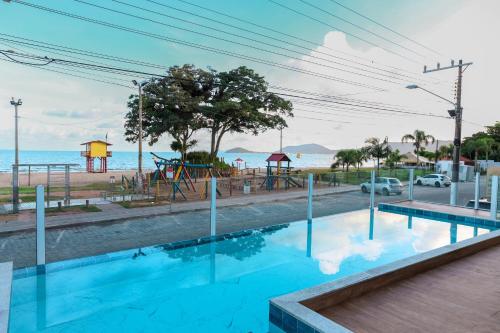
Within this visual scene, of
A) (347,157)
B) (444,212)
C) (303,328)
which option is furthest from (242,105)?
(303,328)

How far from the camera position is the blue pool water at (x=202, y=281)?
5859 millimetres

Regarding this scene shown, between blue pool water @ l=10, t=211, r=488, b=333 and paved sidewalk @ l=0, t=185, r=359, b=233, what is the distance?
5670 mm

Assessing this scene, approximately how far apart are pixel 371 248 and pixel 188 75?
28664mm

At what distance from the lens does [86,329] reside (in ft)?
18.2

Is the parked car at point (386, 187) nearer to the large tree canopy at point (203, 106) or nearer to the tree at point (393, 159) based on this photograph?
the large tree canopy at point (203, 106)

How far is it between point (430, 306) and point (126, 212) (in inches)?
531

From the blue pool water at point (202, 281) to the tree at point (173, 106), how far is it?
75.9 feet

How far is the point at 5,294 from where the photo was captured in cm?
547

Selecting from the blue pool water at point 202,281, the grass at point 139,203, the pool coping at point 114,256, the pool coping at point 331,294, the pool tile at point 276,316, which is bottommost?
the blue pool water at point 202,281

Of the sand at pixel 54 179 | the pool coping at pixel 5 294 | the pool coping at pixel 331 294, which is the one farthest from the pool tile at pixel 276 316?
the sand at pixel 54 179

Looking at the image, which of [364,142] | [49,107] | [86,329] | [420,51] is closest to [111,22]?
[86,329]

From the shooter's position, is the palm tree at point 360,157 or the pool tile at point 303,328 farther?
the palm tree at point 360,157

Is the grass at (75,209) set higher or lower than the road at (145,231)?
higher

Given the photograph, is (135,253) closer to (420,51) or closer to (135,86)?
(135,86)
